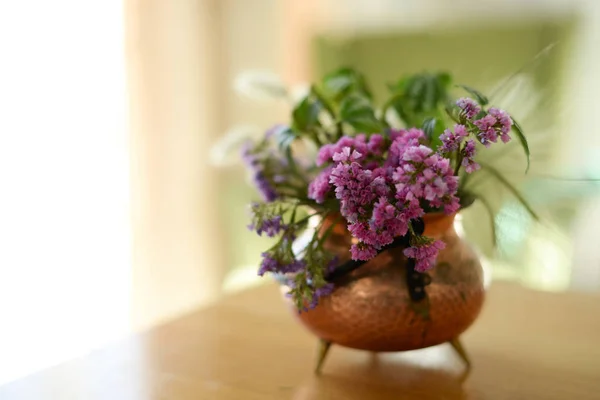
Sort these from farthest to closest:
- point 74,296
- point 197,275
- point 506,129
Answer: point 197,275 < point 74,296 < point 506,129

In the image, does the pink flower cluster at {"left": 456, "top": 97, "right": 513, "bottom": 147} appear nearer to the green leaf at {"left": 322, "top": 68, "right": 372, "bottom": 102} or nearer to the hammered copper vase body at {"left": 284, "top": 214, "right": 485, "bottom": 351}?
the hammered copper vase body at {"left": 284, "top": 214, "right": 485, "bottom": 351}

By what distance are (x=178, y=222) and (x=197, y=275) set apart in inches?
8.4

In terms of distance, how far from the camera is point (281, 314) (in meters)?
0.89

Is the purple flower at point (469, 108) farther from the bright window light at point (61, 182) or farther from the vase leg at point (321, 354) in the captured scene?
the bright window light at point (61, 182)

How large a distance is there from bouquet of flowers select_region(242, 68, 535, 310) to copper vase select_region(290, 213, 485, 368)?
2cm

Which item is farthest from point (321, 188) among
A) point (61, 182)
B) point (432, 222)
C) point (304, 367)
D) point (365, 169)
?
point (61, 182)

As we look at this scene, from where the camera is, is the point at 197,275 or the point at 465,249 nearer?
the point at 465,249

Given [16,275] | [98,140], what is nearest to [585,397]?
[16,275]

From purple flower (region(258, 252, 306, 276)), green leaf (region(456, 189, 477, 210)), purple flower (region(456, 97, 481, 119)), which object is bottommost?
purple flower (region(258, 252, 306, 276))

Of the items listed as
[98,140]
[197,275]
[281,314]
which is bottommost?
[197,275]

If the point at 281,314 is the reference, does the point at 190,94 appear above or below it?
above

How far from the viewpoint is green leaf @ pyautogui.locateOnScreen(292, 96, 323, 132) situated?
649 millimetres

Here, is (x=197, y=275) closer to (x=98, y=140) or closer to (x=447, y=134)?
(x=98, y=140)

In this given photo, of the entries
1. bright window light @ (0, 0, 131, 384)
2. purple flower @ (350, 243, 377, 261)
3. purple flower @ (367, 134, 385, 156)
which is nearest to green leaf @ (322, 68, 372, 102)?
purple flower @ (367, 134, 385, 156)
